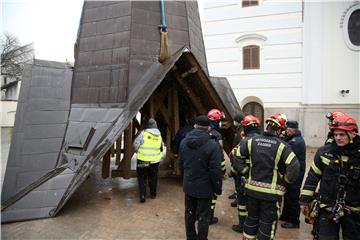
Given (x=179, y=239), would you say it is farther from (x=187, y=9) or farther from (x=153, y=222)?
(x=187, y=9)

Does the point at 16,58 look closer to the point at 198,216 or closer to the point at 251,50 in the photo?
the point at 251,50

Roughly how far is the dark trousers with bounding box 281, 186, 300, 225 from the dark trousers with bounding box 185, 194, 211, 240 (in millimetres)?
1769

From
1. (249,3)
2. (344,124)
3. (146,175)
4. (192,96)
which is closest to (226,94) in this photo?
(192,96)

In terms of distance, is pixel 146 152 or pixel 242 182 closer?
pixel 242 182

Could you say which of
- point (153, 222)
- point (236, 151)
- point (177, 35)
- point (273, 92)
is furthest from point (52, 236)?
point (273, 92)

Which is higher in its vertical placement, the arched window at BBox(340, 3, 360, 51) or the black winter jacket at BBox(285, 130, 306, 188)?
the arched window at BBox(340, 3, 360, 51)

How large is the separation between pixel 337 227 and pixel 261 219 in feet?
2.75

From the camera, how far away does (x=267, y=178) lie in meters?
3.69

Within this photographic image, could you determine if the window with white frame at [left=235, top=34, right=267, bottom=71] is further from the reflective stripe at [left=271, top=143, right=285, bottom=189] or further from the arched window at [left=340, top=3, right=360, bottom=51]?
the reflective stripe at [left=271, top=143, right=285, bottom=189]

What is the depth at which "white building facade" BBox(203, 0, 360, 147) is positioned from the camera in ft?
45.8

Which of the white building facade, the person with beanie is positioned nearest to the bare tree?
the white building facade

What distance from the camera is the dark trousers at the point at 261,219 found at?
3.67 metres

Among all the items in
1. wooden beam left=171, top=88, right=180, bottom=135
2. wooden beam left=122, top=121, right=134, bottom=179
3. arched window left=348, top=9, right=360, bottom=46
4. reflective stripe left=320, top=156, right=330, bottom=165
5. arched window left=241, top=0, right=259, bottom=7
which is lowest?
wooden beam left=122, top=121, right=134, bottom=179

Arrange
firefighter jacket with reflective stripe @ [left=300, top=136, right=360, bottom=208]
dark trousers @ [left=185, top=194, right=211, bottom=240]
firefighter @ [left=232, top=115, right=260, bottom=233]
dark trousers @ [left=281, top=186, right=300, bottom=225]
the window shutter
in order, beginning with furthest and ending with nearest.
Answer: the window shutter
dark trousers @ [left=281, top=186, right=300, bottom=225]
firefighter @ [left=232, top=115, right=260, bottom=233]
dark trousers @ [left=185, top=194, right=211, bottom=240]
firefighter jacket with reflective stripe @ [left=300, top=136, right=360, bottom=208]
